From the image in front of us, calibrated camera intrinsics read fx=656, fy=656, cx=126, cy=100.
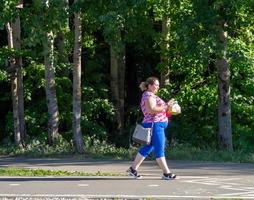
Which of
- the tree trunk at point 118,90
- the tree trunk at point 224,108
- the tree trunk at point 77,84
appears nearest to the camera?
the tree trunk at point 77,84

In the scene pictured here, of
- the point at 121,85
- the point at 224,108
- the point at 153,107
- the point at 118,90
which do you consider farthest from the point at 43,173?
the point at 121,85

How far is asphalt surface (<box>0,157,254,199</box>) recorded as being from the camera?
9.77 meters

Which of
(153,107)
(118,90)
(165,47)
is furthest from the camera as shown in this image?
(118,90)

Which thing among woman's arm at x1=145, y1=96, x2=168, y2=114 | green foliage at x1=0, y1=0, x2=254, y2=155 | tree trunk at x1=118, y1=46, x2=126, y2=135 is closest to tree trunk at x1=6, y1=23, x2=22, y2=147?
green foliage at x1=0, y1=0, x2=254, y2=155

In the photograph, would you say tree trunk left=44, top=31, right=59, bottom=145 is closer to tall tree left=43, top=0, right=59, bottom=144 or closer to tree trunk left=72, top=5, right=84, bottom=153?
tall tree left=43, top=0, right=59, bottom=144

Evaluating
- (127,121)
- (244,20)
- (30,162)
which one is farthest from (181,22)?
(127,121)

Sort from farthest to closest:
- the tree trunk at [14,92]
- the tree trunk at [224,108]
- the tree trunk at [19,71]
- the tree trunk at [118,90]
Result: the tree trunk at [118,90] → the tree trunk at [19,71] → the tree trunk at [14,92] → the tree trunk at [224,108]

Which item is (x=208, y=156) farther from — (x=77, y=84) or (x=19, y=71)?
(x=19, y=71)

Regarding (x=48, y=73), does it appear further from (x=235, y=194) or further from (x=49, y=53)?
(x=235, y=194)

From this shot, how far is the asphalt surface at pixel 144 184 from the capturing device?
977 centimetres

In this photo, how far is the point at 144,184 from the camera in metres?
11.1

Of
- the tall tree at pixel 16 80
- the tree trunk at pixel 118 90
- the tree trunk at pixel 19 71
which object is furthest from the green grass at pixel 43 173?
the tree trunk at pixel 118 90

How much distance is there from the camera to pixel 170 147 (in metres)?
18.7

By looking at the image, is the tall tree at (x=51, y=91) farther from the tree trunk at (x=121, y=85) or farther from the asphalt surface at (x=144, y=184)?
the tree trunk at (x=121, y=85)
